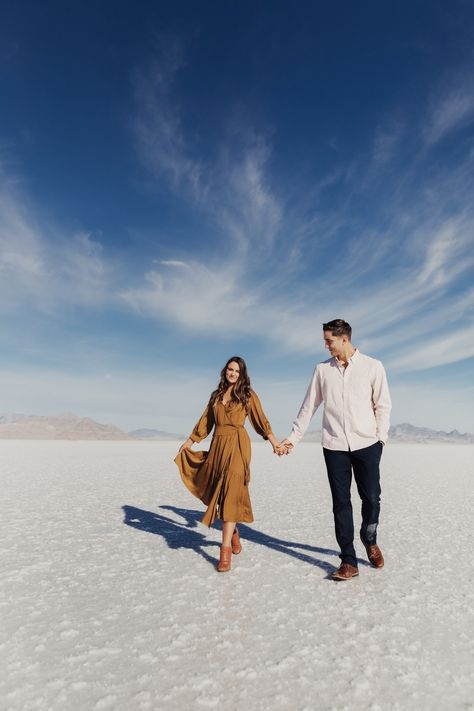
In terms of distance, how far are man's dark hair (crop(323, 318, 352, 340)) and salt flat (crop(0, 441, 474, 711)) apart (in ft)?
6.82

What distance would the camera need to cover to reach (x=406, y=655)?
2.85m

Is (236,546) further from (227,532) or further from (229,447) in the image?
(229,447)

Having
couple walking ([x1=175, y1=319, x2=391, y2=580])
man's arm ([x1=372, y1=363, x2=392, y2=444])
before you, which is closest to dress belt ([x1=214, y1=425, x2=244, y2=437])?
couple walking ([x1=175, y1=319, x2=391, y2=580])

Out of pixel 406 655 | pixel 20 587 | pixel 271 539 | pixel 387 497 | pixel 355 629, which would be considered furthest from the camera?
pixel 387 497

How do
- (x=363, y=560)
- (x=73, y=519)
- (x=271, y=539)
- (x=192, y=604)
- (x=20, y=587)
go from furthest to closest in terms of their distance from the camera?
(x=73, y=519) < (x=271, y=539) < (x=363, y=560) < (x=20, y=587) < (x=192, y=604)

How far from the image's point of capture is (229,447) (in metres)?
4.89

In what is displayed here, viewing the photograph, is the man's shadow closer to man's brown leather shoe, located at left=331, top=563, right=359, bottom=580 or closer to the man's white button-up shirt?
man's brown leather shoe, located at left=331, top=563, right=359, bottom=580

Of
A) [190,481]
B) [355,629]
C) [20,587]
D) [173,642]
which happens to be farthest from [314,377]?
[20,587]

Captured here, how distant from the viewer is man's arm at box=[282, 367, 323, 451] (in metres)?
4.64

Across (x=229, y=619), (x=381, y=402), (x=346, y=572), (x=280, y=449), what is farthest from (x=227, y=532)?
(x=381, y=402)

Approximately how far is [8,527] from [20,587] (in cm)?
262

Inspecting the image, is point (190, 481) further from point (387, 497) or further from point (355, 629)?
point (387, 497)

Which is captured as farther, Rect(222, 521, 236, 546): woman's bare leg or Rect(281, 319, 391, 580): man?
Rect(222, 521, 236, 546): woman's bare leg

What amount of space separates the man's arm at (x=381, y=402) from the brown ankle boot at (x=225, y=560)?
5.53ft
